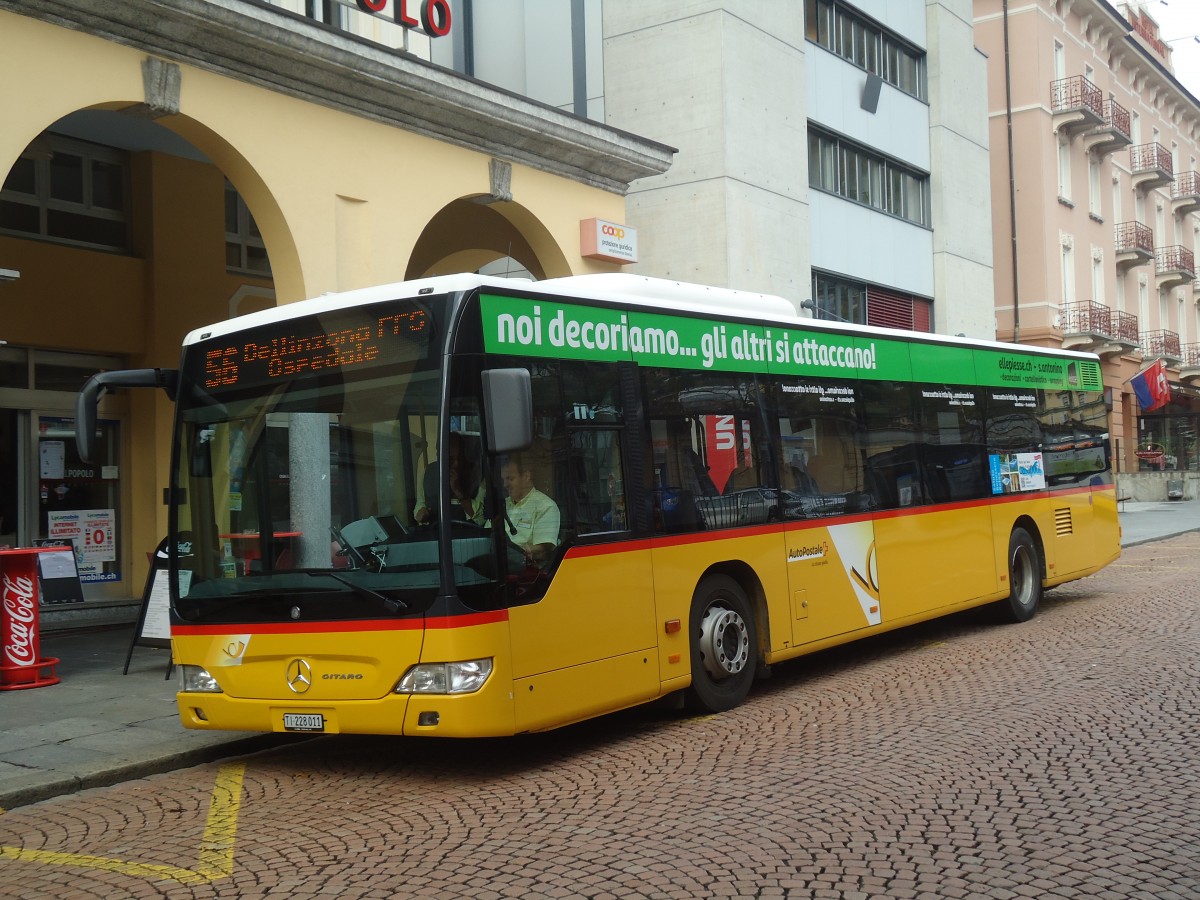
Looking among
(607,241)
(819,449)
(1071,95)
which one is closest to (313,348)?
(819,449)

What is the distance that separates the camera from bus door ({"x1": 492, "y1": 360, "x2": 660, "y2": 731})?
23.6 ft

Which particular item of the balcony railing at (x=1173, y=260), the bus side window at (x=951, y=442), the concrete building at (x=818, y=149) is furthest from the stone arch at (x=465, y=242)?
the balcony railing at (x=1173, y=260)

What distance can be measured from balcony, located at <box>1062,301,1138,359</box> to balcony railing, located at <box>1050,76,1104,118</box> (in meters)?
6.06

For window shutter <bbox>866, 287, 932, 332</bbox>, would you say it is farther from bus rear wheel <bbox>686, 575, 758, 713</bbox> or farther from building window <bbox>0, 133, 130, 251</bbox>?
bus rear wheel <bbox>686, 575, 758, 713</bbox>

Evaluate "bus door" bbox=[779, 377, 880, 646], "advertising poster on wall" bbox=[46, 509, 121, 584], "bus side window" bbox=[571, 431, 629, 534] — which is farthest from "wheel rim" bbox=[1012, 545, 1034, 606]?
"advertising poster on wall" bbox=[46, 509, 121, 584]

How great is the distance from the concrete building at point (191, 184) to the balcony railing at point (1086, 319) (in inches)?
994

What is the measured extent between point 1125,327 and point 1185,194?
13.3m

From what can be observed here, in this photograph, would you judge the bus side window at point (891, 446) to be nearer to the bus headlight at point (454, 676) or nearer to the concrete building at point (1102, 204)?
the bus headlight at point (454, 676)

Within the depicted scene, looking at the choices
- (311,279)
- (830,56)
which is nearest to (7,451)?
(311,279)

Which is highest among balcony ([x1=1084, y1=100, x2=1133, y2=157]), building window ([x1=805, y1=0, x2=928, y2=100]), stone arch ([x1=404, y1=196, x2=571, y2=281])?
balcony ([x1=1084, y1=100, x2=1133, y2=157])

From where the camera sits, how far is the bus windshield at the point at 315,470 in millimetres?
6953

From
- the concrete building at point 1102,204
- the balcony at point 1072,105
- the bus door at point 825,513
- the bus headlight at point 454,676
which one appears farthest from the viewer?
the balcony at point 1072,105

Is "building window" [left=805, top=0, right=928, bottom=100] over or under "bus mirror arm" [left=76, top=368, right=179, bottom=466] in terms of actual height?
over

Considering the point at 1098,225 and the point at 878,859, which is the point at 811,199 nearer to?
the point at 878,859
